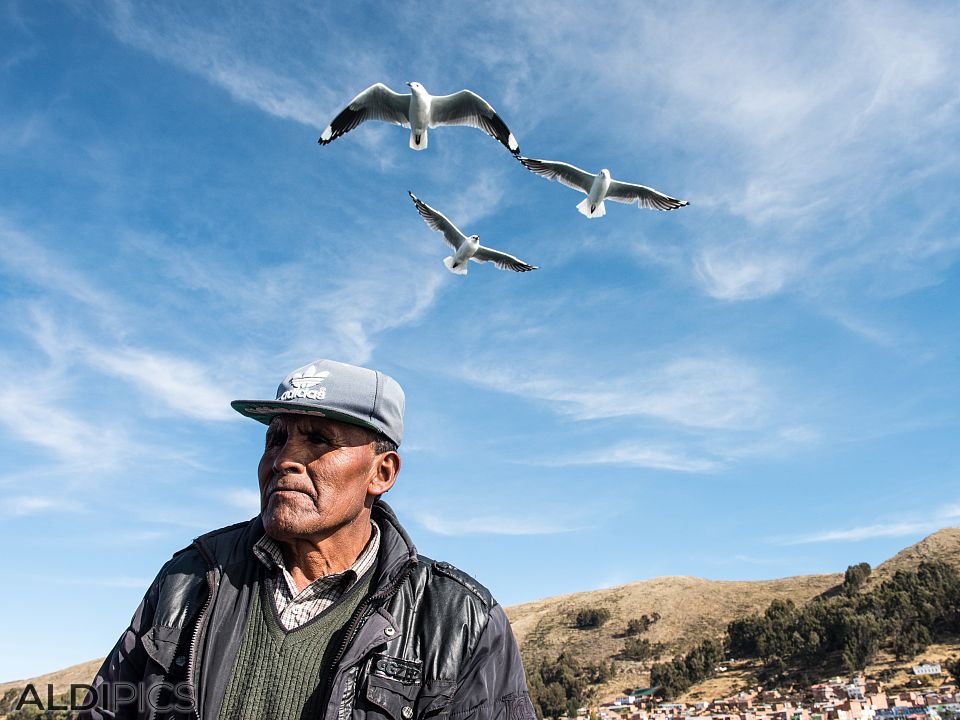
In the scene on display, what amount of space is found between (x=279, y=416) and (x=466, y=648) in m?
1.10

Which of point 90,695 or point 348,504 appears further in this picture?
point 348,504

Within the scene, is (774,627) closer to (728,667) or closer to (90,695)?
(728,667)

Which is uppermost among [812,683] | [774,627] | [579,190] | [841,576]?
[579,190]

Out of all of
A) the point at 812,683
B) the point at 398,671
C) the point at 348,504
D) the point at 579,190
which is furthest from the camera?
the point at 812,683

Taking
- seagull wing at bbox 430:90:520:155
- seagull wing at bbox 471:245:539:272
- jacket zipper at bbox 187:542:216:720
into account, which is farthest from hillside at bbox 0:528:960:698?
jacket zipper at bbox 187:542:216:720

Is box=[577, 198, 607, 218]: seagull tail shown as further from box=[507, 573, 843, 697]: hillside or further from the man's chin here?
box=[507, 573, 843, 697]: hillside

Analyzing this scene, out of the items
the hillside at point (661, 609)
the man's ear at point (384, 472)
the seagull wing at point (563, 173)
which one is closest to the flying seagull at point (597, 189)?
the seagull wing at point (563, 173)

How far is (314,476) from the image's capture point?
2908 millimetres

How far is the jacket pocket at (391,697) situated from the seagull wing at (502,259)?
17526mm

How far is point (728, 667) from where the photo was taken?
42719 millimetres

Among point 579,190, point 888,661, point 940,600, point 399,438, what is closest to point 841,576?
point 940,600

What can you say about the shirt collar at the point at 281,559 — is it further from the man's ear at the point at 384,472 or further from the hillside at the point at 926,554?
the hillside at the point at 926,554

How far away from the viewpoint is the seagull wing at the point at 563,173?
62.3ft

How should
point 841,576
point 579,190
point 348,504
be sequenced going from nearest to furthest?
point 348,504
point 579,190
point 841,576
